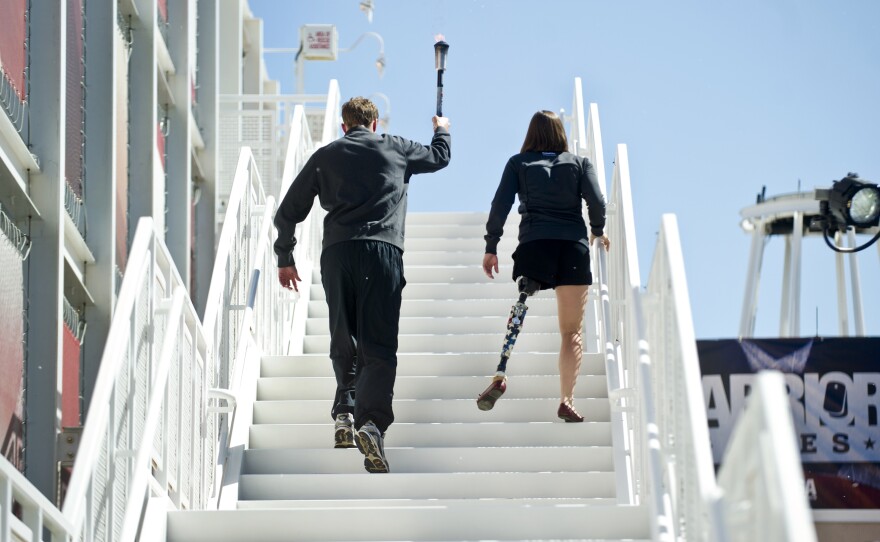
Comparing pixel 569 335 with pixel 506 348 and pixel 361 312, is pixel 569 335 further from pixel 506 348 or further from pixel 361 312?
pixel 361 312

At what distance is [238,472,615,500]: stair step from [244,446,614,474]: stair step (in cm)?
19

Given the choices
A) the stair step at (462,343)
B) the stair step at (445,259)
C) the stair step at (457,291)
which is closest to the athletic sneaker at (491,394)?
the stair step at (462,343)

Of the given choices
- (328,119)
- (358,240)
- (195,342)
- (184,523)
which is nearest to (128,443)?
(184,523)

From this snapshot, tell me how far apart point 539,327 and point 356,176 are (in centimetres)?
222

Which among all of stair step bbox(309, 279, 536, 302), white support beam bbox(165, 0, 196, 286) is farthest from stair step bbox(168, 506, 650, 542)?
white support beam bbox(165, 0, 196, 286)

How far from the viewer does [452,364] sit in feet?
27.3

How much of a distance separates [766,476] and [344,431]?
376 cm

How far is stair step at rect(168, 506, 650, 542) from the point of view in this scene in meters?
6.00

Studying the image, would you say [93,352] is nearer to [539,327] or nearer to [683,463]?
[539,327]

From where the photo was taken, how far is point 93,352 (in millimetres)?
9359

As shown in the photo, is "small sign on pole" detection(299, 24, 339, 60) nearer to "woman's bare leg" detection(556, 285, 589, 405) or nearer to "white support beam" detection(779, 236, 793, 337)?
"white support beam" detection(779, 236, 793, 337)

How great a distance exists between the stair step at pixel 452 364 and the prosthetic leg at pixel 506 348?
0.33 metres

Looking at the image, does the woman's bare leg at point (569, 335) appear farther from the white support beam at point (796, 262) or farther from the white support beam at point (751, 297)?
the white support beam at point (751, 297)

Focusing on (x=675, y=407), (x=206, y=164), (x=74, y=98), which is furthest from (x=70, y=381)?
(x=206, y=164)
